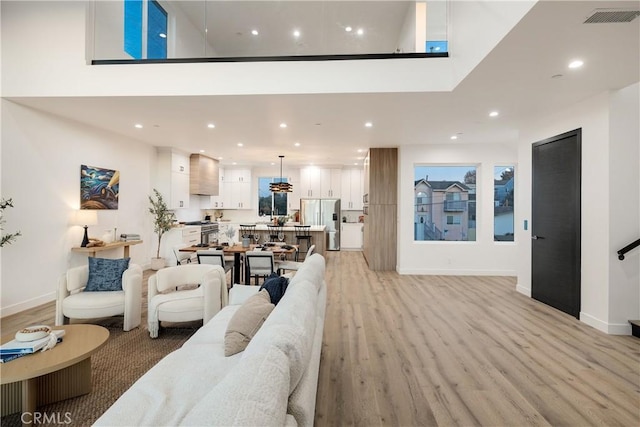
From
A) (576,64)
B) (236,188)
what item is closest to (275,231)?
(236,188)

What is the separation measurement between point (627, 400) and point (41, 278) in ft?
21.4

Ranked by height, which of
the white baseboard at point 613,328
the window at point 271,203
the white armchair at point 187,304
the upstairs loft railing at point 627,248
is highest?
the window at point 271,203

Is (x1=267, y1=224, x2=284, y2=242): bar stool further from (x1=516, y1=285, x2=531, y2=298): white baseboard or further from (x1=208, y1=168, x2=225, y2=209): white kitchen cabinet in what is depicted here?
(x1=516, y1=285, x2=531, y2=298): white baseboard

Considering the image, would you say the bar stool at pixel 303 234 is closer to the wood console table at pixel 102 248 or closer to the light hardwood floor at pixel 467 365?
the light hardwood floor at pixel 467 365

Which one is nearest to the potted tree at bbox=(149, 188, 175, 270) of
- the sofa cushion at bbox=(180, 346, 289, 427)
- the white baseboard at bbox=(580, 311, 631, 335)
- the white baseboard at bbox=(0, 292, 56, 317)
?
the white baseboard at bbox=(0, 292, 56, 317)

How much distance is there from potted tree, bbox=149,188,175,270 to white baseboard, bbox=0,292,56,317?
2.20 metres

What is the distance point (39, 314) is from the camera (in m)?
3.86

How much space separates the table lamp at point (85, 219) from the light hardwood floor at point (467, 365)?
1093 millimetres

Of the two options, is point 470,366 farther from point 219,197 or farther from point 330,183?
point 219,197

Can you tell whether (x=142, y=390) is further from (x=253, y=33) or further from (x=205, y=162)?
(x=205, y=162)

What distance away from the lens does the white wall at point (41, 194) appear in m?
3.88

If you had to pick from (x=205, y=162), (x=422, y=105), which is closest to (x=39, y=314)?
(x=205, y=162)

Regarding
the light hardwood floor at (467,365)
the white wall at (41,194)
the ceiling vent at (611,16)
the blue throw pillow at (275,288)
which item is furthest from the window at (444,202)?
the white wall at (41,194)

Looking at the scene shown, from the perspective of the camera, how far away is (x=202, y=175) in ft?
26.5
